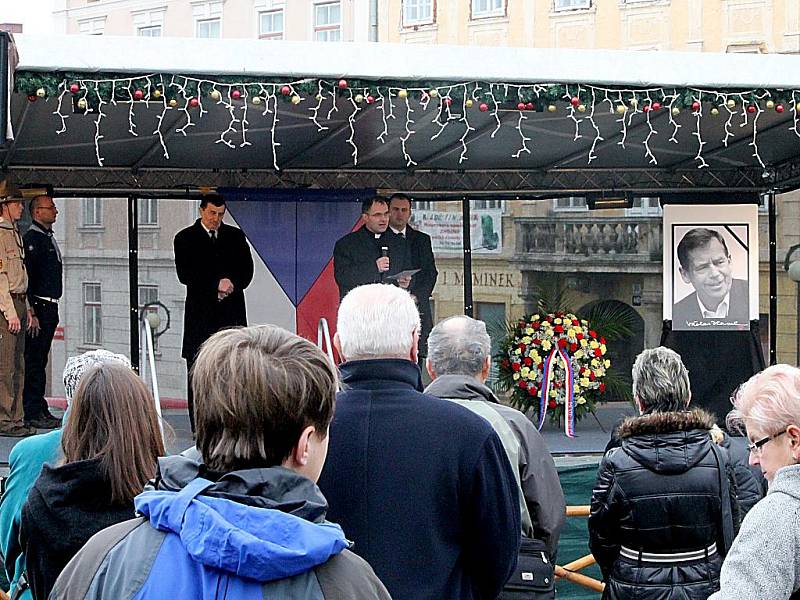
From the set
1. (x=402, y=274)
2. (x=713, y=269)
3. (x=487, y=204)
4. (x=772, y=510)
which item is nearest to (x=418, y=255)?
(x=402, y=274)

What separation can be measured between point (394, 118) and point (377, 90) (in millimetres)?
1376

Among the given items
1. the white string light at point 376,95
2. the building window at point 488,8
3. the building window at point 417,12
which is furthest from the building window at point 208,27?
the white string light at point 376,95

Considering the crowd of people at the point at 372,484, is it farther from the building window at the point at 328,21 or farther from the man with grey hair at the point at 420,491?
the building window at the point at 328,21

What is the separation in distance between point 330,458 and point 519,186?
6151 millimetres

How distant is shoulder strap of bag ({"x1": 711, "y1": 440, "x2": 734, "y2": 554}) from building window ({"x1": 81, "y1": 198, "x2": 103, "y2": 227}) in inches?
209

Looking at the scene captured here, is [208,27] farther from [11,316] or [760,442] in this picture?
[760,442]

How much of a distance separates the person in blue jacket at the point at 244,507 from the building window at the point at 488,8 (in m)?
24.6

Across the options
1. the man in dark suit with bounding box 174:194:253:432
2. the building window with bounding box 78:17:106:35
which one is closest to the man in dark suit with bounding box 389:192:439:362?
the man in dark suit with bounding box 174:194:253:432

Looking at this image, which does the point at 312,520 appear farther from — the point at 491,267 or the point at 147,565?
the point at 491,267

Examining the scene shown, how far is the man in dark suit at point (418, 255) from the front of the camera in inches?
310

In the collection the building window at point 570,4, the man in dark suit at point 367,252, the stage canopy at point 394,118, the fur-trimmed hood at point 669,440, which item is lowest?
the fur-trimmed hood at point 669,440

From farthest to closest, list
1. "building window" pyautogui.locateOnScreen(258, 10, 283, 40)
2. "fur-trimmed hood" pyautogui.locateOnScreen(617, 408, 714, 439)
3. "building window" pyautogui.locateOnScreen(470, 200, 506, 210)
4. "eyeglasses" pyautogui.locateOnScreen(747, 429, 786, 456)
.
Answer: "building window" pyautogui.locateOnScreen(258, 10, 283, 40), "building window" pyautogui.locateOnScreen(470, 200, 506, 210), "fur-trimmed hood" pyautogui.locateOnScreen(617, 408, 714, 439), "eyeglasses" pyautogui.locateOnScreen(747, 429, 786, 456)

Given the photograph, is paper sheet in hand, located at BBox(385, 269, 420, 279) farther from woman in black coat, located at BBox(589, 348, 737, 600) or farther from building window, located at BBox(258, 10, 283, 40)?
building window, located at BBox(258, 10, 283, 40)

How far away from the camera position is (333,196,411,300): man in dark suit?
772 cm
